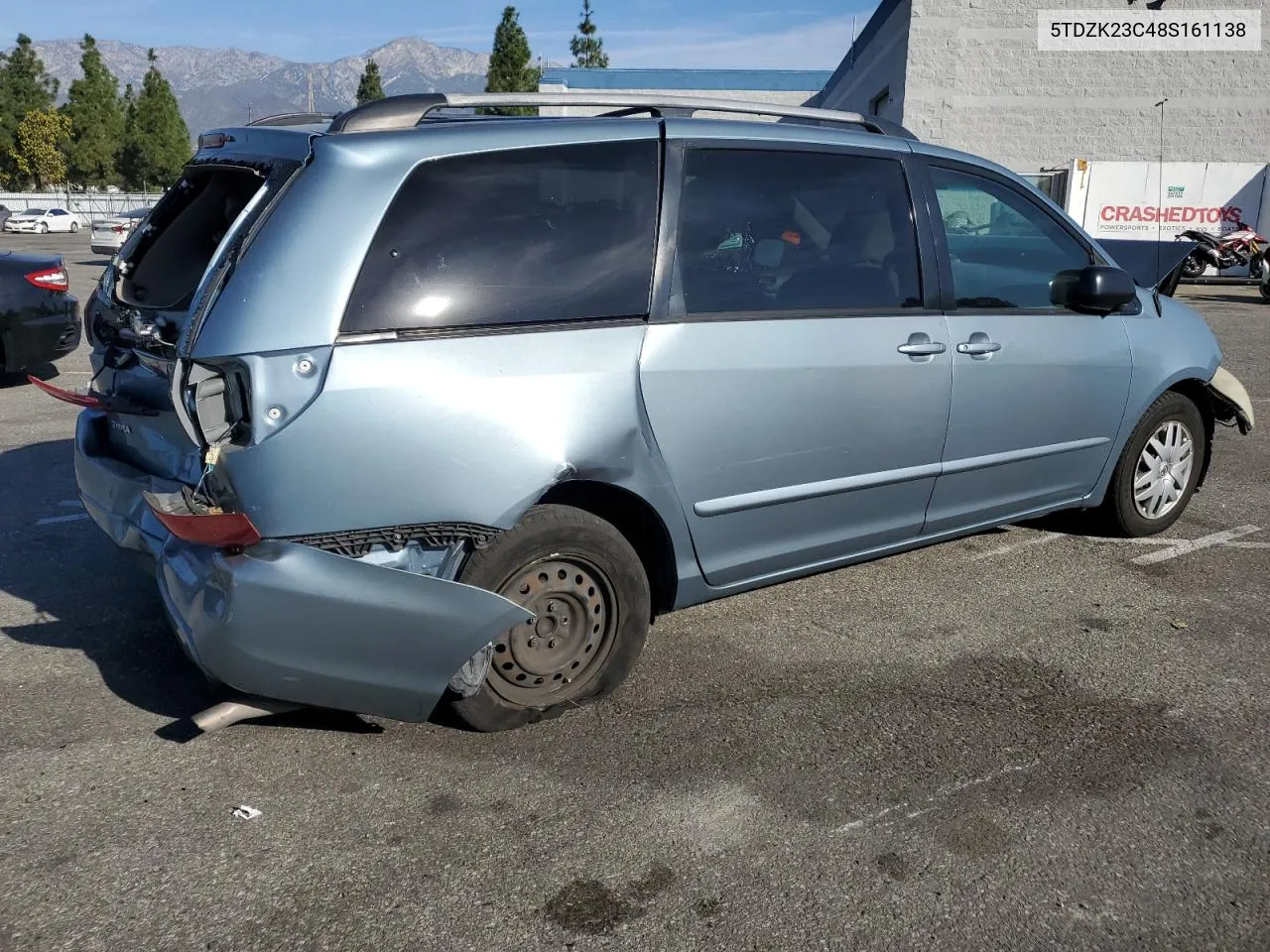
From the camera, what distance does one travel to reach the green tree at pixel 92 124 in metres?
64.6

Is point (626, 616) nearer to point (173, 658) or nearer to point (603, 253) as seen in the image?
point (603, 253)

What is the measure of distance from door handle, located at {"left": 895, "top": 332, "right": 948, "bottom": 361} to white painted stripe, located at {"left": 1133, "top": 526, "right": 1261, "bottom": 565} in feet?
5.77

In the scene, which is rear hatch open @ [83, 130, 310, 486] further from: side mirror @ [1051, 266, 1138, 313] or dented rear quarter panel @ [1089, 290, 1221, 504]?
dented rear quarter panel @ [1089, 290, 1221, 504]

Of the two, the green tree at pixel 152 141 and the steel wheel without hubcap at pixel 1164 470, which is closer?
the steel wheel without hubcap at pixel 1164 470

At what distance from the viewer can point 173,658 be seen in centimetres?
383

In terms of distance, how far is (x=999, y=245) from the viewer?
4.56 meters

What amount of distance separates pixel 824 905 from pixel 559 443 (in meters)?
1.41

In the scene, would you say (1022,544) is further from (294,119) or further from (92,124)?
(92,124)

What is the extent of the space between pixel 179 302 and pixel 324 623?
136 centimetres

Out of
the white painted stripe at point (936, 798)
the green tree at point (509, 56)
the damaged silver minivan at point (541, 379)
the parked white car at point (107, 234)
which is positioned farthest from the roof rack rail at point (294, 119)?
the green tree at point (509, 56)

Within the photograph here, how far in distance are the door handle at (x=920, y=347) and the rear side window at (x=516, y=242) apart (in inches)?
43.6

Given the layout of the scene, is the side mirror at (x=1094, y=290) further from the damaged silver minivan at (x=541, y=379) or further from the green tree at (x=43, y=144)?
the green tree at (x=43, y=144)

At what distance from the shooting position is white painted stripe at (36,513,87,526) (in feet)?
17.3

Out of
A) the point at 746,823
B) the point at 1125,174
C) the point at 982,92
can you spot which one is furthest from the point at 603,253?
the point at 982,92
